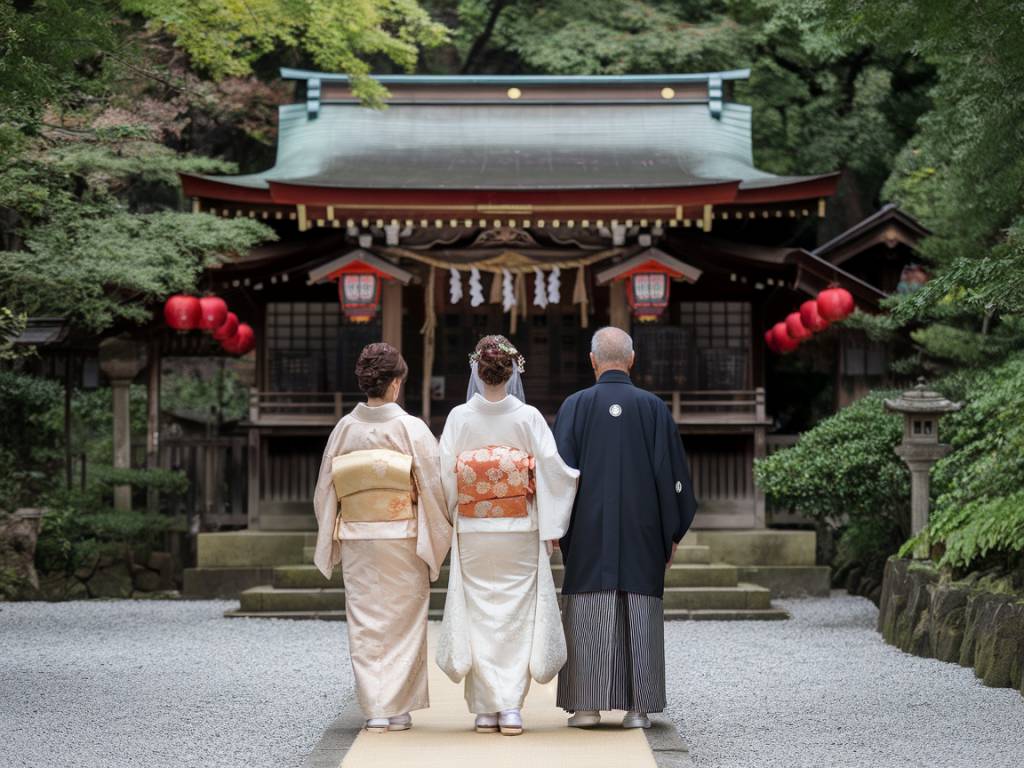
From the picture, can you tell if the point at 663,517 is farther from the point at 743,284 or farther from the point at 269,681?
the point at 743,284

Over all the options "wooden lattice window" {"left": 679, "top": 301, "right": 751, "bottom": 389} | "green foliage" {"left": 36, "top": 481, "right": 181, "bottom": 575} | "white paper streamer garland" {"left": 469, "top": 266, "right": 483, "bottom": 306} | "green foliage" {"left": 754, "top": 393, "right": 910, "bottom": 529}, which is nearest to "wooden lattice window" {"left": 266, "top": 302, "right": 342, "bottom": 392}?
"green foliage" {"left": 36, "top": 481, "right": 181, "bottom": 575}

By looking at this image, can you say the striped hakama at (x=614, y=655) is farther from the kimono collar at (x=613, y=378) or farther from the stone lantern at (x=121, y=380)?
the stone lantern at (x=121, y=380)

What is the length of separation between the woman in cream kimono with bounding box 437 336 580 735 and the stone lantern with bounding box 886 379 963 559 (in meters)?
5.80

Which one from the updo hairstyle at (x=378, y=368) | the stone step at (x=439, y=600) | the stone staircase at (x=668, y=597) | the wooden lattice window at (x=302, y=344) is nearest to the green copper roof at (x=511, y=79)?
the wooden lattice window at (x=302, y=344)

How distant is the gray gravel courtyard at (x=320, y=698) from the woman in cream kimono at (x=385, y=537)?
1.86 ft

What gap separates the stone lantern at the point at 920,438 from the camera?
38.5ft

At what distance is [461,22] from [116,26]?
13532 mm

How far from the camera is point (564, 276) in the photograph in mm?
16422

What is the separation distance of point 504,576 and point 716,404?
996 centimetres

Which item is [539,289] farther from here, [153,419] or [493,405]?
Result: [493,405]

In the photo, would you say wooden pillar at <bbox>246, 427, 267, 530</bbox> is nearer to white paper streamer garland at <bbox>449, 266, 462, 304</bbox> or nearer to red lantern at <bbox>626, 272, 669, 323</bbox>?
white paper streamer garland at <bbox>449, 266, 462, 304</bbox>

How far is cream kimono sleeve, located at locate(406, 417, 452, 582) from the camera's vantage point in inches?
266

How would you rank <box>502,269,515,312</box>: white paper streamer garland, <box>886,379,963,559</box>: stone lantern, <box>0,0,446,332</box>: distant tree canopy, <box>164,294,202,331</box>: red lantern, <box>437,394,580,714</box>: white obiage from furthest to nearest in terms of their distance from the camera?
<box>502,269,515,312</box>: white paper streamer garland < <box>164,294,202,331</box>: red lantern < <box>886,379,963,559</box>: stone lantern < <box>0,0,446,332</box>: distant tree canopy < <box>437,394,580,714</box>: white obiage

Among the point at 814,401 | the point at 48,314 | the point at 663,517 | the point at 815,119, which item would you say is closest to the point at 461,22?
the point at 815,119
